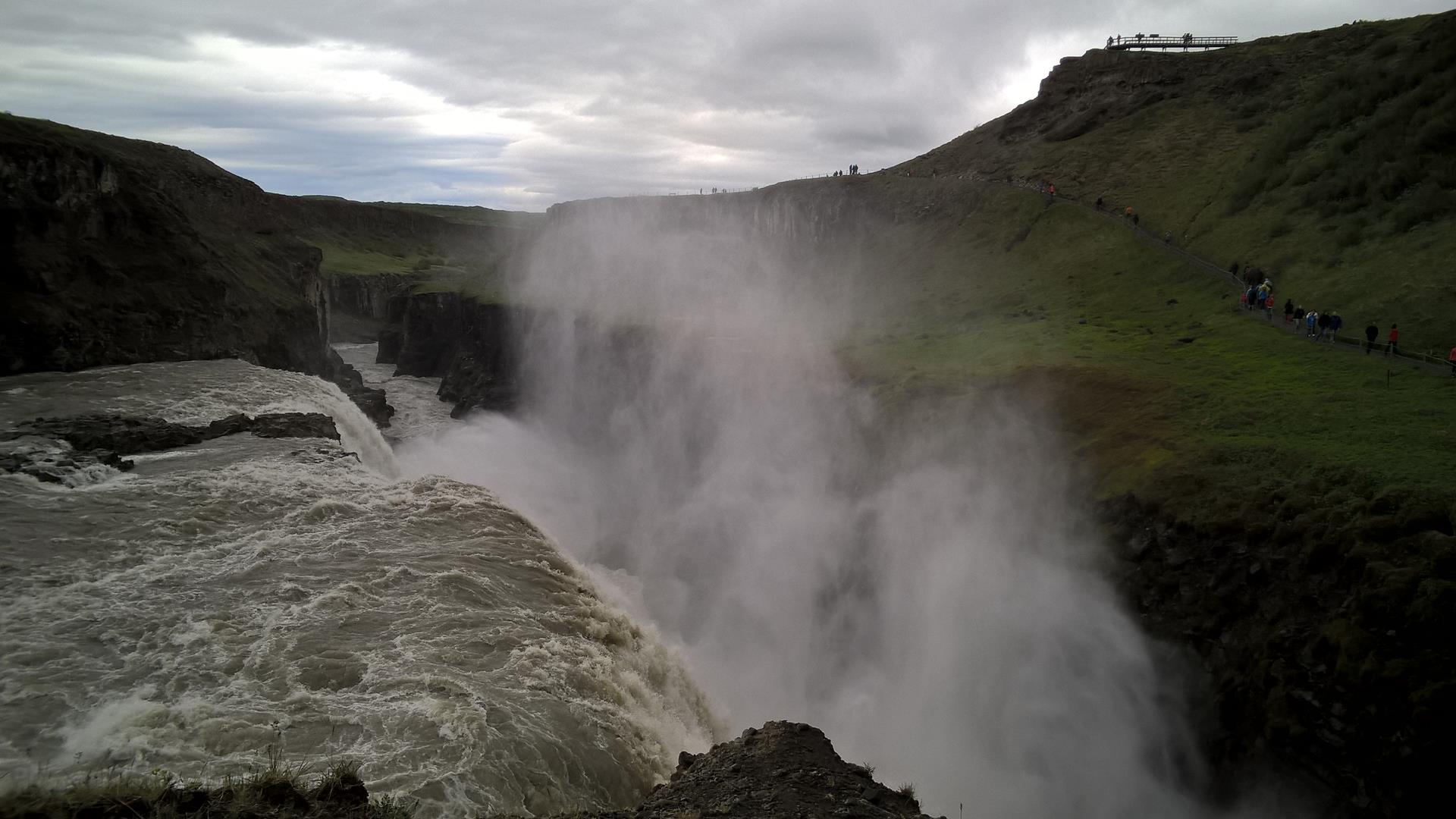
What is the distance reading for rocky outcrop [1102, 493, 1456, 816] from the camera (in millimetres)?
13203

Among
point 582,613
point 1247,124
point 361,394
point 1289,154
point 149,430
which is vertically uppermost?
point 1247,124

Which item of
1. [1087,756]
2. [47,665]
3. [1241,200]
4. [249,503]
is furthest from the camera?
[1241,200]

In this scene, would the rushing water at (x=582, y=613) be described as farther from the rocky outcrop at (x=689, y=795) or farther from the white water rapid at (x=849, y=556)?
the rocky outcrop at (x=689, y=795)

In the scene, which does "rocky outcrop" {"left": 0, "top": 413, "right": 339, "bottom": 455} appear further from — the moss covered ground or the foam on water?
the moss covered ground

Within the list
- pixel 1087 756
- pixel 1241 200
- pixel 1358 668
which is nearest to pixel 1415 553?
pixel 1358 668

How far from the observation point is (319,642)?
14.9 meters

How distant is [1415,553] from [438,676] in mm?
18303

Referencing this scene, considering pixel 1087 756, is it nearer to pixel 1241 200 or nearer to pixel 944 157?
pixel 1241 200

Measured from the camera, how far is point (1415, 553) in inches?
581

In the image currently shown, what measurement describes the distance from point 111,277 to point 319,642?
27.7 metres

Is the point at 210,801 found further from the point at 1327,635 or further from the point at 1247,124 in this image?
the point at 1247,124

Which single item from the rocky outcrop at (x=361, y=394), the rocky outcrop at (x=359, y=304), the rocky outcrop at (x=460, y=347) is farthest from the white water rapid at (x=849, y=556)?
the rocky outcrop at (x=359, y=304)

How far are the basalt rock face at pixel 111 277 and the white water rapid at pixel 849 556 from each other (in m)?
10.6

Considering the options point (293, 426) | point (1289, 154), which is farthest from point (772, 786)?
point (1289, 154)
